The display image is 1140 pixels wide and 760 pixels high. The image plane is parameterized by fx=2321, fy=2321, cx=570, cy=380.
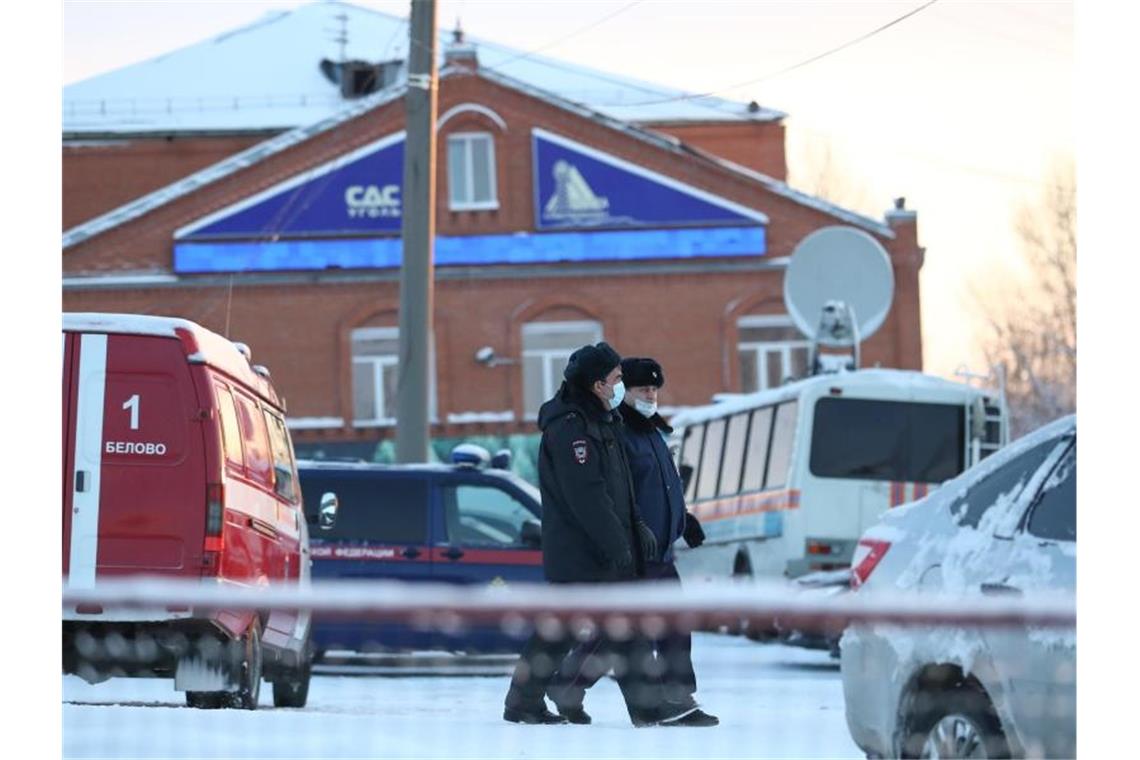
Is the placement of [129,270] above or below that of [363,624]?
above

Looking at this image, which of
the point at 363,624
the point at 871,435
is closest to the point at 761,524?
the point at 871,435

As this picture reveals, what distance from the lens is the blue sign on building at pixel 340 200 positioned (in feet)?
137

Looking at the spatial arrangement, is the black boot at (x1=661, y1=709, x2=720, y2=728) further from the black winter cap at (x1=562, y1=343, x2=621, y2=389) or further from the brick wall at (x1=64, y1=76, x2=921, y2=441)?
the brick wall at (x1=64, y1=76, x2=921, y2=441)

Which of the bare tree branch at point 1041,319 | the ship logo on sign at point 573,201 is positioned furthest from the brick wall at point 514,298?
the bare tree branch at point 1041,319

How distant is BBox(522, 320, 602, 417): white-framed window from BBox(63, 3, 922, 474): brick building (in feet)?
0.12

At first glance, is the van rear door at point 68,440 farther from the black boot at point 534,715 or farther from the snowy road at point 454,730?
the snowy road at point 454,730

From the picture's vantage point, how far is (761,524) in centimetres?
2388

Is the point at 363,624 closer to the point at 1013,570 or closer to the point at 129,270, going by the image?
the point at 1013,570

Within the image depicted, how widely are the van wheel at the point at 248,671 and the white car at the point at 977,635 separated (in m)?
1.92

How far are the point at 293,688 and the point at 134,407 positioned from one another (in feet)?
8.71

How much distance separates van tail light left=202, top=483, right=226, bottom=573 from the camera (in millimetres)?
10844

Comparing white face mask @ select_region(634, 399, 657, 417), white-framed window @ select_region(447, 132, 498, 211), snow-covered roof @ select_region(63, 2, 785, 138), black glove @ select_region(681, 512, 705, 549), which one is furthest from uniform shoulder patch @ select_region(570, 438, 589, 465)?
snow-covered roof @ select_region(63, 2, 785, 138)
